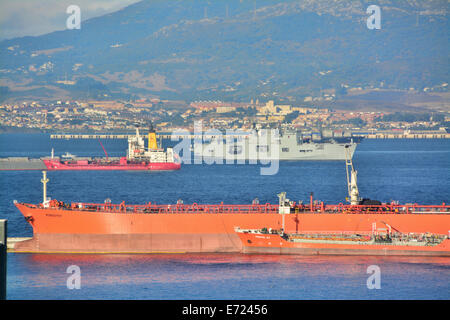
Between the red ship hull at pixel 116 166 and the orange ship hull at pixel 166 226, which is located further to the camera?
the red ship hull at pixel 116 166

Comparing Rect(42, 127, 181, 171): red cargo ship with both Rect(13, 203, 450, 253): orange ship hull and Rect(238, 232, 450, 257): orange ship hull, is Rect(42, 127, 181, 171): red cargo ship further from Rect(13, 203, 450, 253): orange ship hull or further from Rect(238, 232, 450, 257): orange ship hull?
Rect(238, 232, 450, 257): orange ship hull

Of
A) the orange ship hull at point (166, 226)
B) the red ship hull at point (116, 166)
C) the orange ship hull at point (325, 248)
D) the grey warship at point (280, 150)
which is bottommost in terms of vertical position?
the orange ship hull at point (325, 248)

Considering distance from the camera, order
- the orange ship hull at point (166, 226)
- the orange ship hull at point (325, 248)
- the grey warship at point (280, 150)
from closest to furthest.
→ 1. the orange ship hull at point (325, 248)
2. the orange ship hull at point (166, 226)
3. the grey warship at point (280, 150)

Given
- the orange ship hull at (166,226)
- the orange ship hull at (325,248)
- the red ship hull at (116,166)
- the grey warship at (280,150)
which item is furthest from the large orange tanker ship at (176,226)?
the grey warship at (280,150)

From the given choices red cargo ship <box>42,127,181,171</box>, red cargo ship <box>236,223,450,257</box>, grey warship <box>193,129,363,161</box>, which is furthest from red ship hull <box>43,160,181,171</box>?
red cargo ship <box>236,223,450,257</box>

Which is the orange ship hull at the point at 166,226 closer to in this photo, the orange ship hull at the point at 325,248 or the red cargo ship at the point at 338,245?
the red cargo ship at the point at 338,245

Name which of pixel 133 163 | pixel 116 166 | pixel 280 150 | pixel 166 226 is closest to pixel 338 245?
pixel 166 226

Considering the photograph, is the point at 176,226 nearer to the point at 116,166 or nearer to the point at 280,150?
the point at 116,166
